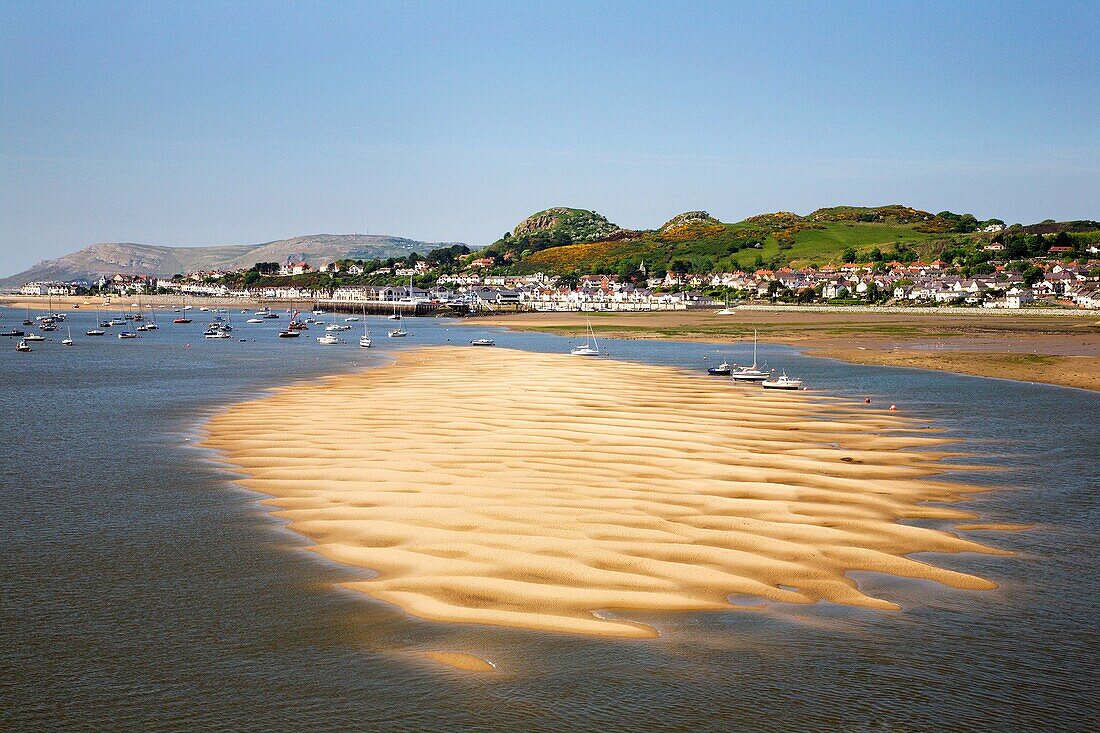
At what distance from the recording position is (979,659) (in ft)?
40.1

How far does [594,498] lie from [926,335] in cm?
6859

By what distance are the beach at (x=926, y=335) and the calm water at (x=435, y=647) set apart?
34121 mm

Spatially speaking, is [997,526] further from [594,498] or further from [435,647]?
[435,647]

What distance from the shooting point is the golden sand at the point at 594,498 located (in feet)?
48.2

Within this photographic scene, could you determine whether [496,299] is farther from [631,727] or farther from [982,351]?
[631,727]

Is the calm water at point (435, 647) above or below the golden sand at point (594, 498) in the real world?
below

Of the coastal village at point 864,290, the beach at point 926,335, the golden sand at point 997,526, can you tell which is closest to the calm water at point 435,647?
the golden sand at point 997,526

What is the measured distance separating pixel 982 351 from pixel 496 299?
14119 cm

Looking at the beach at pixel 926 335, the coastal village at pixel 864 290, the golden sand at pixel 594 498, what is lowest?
the beach at pixel 926 335

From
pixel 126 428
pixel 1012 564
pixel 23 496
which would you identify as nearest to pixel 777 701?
pixel 1012 564

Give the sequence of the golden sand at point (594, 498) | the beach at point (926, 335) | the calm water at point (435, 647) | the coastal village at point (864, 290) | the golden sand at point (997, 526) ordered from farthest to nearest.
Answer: the coastal village at point (864, 290), the beach at point (926, 335), the golden sand at point (997, 526), the golden sand at point (594, 498), the calm water at point (435, 647)

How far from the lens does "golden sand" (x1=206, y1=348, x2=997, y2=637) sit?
48.2 ft

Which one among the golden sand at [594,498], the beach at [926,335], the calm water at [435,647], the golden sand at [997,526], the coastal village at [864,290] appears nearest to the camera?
the calm water at [435,647]

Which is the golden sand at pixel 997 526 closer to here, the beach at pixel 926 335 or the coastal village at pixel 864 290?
the beach at pixel 926 335
